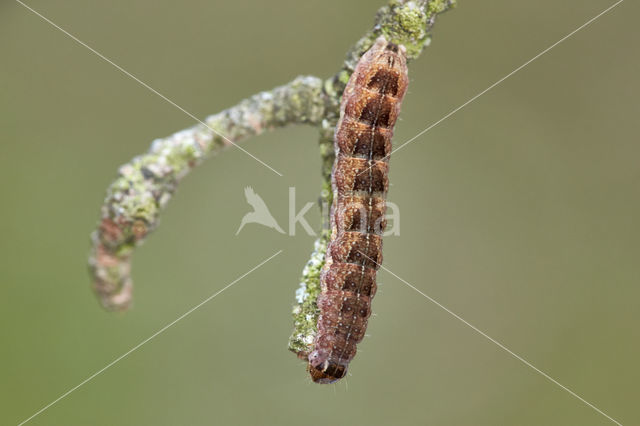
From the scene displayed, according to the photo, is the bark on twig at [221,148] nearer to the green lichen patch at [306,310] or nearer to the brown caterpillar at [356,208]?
the green lichen patch at [306,310]

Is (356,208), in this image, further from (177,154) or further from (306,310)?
(177,154)

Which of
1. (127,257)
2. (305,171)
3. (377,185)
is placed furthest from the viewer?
(305,171)

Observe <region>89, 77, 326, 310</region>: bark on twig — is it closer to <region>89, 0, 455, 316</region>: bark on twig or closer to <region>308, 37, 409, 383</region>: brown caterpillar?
<region>89, 0, 455, 316</region>: bark on twig

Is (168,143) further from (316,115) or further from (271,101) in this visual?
(316,115)

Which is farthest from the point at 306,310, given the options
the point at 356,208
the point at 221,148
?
the point at 221,148

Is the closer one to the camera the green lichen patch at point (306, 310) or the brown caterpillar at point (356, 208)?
the green lichen patch at point (306, 310)

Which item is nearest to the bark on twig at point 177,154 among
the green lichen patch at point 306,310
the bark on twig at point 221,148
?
the bark on twig at point 221,148

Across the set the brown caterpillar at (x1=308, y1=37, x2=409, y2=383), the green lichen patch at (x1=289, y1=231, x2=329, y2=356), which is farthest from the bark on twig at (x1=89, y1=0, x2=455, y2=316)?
the brown caterpillar at (x1=308, y1=37, x2=409, y2=383)

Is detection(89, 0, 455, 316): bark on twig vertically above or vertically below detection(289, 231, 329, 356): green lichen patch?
above

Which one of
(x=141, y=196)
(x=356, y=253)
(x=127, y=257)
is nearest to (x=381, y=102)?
(x=356, y=253)
